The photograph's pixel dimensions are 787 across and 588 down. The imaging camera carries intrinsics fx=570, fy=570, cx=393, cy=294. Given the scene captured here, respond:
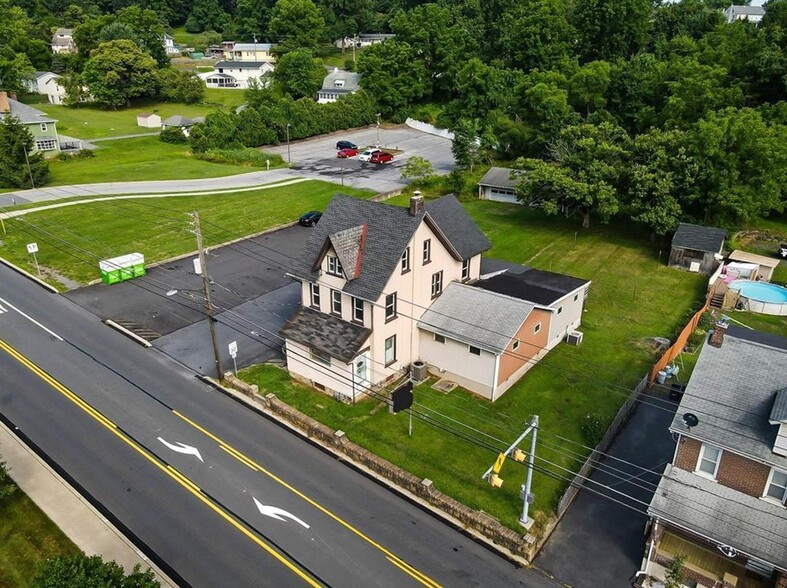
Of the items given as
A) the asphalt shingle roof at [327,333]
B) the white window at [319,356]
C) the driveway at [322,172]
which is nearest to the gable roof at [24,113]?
the driveway at [322,172]

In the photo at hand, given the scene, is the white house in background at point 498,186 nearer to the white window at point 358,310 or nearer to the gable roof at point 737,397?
the white window at point 358,310

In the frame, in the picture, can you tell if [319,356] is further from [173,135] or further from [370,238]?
[173,135]

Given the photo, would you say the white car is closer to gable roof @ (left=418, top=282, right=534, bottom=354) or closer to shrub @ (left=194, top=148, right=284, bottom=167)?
shrub @ (left=194, top=148, right=284, bottom=167)

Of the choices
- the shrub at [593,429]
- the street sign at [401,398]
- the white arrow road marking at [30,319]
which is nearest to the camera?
the street sign at [401,398]

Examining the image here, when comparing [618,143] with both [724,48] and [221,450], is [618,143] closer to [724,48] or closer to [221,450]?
[724,48]

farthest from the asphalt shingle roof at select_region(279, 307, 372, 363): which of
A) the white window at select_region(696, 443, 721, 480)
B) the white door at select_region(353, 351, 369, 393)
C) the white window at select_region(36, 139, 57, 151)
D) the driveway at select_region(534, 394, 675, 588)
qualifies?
the white window at select_region(36, 139, 57, 151)
